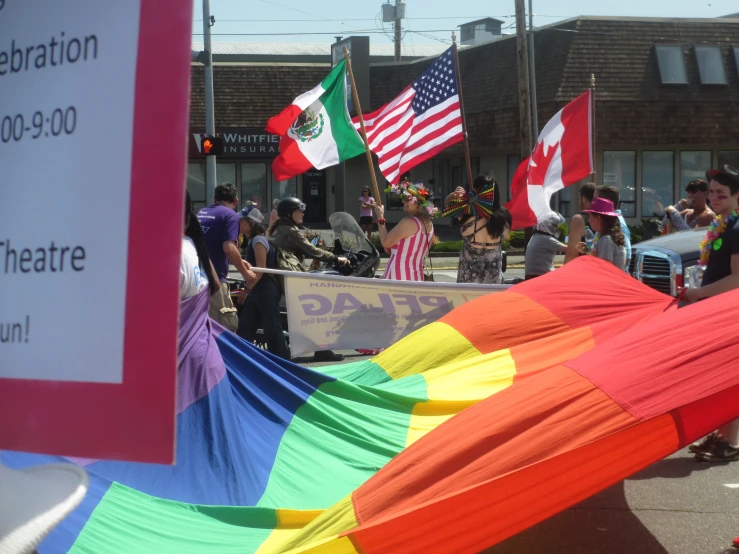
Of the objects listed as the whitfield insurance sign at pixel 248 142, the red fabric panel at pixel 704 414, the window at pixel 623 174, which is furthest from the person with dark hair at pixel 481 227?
the whitfield insurance sign at pixel 248 142

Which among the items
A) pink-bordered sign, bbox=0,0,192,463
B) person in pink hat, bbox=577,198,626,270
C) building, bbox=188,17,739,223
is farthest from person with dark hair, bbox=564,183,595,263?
building, bbox=188,17,739,223

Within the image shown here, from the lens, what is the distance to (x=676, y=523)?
5051mm

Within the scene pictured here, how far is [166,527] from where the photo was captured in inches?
146

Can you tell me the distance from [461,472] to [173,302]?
2.13m

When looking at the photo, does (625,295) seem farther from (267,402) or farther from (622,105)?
(622,105)

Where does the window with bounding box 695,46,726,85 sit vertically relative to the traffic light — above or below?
above

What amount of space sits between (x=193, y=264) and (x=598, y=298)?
2632 mm

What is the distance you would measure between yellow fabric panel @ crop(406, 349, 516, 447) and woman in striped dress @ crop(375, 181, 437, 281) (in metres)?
3.91

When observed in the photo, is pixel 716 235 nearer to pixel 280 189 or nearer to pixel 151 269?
pixel 151 269

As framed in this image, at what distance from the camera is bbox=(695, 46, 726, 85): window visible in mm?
31734

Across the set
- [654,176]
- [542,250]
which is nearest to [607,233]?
[542,250]

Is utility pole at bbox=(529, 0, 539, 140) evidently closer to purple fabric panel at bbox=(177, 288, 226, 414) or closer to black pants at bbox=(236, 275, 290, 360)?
black pants at bbox=(236, 275, 290, 360)

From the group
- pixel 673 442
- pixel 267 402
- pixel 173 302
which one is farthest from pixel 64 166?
pixel 267 402

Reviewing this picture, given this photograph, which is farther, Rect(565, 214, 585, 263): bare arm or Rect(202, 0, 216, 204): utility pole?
Rect(202, 0, 216, 204): utility pole
